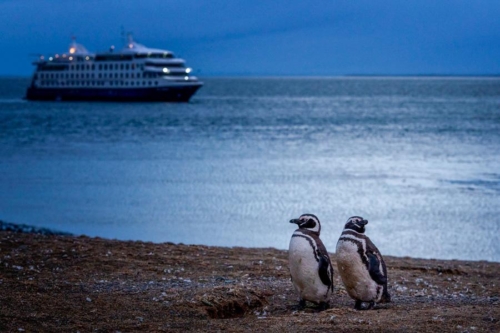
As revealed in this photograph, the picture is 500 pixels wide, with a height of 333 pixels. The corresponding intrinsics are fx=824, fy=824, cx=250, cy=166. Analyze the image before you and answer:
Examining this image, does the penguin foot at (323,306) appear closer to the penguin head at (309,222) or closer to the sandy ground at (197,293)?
the sandy ground at (197,293)

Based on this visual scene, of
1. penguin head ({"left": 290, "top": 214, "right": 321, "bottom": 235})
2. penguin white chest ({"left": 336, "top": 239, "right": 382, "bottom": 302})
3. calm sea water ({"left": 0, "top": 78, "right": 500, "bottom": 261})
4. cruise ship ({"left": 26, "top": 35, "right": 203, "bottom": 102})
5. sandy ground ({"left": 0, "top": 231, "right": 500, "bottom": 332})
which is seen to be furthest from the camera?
cruise ship ({"left": 26, "top": 35, "right": 203, "bottom": 102})

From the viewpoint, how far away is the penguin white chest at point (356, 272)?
24.4 feet

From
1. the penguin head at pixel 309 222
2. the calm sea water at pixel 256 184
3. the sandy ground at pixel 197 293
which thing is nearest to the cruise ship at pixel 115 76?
the calm sea water at pixel 256 184

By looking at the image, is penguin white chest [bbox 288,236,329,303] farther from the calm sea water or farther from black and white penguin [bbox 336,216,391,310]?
the calm sea water

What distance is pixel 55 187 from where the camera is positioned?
25484 millimetres

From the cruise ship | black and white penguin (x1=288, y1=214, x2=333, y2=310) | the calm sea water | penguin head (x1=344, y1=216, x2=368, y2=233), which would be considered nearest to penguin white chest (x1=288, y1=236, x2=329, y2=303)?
black and white penguin (x1=288, y1=214, x2=333, y2=310)

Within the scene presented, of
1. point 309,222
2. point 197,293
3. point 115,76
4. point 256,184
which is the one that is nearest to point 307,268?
point 309,222

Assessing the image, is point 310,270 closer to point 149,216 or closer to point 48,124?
point 149,216

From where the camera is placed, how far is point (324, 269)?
748 centimetres

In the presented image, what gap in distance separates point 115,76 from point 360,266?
8396 centimetres

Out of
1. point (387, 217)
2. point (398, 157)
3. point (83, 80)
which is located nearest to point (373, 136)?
point (398, 157)

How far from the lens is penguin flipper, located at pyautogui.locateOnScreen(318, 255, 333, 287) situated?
294 inches

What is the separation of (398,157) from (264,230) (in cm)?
1939

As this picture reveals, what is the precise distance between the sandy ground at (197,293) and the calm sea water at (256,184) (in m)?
5.69
